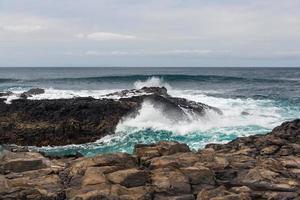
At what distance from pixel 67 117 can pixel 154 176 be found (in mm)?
14639

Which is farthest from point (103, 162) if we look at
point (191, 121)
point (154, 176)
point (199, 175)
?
point (191, 121)

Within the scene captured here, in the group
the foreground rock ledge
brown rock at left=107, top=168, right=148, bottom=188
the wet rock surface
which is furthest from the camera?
the wet rock surface

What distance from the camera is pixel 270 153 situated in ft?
43.1

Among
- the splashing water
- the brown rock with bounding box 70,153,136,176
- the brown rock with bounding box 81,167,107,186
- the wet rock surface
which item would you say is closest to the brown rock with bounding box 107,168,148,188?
the brown rock with bounding box 81,167,107,186

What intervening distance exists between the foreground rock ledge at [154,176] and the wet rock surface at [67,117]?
11.5m

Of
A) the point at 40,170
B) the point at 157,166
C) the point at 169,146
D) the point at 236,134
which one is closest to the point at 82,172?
the point at 40,170

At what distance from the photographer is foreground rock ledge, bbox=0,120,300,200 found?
30.9 ft

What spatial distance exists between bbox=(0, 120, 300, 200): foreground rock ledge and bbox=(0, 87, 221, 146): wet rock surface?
11.5 metres

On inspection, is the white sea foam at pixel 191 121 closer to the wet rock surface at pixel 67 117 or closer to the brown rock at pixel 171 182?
the wet rock surface at pixel 67 117

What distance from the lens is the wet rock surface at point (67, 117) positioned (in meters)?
22.9

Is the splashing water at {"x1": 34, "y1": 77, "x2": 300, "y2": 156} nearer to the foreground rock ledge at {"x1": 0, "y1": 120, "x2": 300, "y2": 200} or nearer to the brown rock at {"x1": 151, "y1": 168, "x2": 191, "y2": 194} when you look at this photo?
the foreground rock ledge at {"x1": 0, "y1": 120, "x2": 300, "y2": 200}

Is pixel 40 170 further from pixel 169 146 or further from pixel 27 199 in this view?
pixel 169 146

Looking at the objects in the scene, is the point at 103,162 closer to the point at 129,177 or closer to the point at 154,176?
the point at 129,177

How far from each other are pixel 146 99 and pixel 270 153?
15019mm
